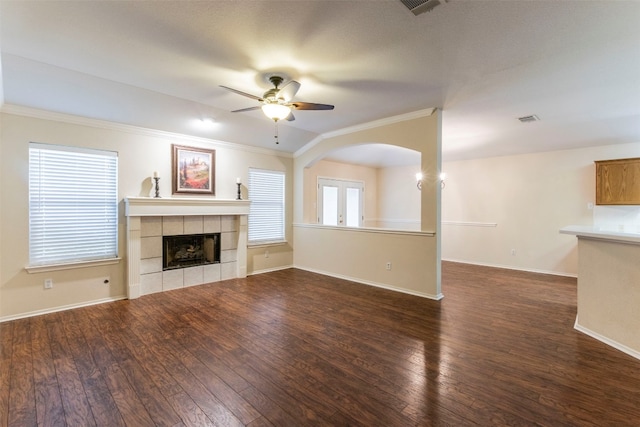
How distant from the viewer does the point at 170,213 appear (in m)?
4.57

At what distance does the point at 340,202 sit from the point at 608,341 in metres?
5.48

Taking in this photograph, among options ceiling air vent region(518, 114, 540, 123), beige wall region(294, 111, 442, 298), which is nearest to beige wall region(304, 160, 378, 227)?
beige wall region(294, 111, 442, 298)

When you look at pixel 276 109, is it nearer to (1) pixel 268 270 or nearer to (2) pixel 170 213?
(2) pixel 170 213

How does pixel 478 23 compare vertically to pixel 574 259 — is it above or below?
above

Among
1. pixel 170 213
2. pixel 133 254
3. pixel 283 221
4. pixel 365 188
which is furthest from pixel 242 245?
pixel 365 188

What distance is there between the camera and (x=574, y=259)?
546 cm

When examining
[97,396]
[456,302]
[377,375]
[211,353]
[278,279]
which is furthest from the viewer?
[278,279]

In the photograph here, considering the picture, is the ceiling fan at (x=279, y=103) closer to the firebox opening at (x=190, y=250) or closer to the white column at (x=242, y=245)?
the white column at (x=242, y=245)

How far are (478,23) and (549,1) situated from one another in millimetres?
421

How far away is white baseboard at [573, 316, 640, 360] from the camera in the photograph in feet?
8.55

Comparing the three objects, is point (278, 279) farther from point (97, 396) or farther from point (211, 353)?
point (97, 396)

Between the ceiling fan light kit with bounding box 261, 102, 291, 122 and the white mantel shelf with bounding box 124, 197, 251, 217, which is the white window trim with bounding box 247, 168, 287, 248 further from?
the ceiling fan light kit with bounding box 261, 102, 291, 122

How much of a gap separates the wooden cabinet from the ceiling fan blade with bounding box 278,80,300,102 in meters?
5.66

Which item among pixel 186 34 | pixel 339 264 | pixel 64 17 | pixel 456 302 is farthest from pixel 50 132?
pixel 456 302
